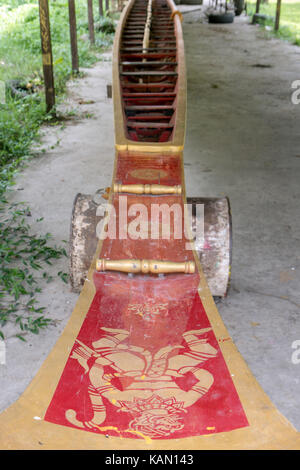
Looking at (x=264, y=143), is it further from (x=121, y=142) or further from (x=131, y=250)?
(x=131, y=250)

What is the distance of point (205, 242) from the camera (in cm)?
260

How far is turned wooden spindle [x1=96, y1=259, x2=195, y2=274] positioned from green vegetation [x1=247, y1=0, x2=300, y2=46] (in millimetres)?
10015

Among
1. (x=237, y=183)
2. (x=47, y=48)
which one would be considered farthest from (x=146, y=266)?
(x=47, y=48)

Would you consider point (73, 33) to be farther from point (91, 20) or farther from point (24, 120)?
point (91, 20)

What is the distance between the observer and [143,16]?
6.05 metres

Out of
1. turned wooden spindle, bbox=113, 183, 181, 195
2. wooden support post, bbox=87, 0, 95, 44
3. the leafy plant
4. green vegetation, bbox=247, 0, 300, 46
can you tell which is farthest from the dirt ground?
green vegetation, bbox=247, 0, 300, 46

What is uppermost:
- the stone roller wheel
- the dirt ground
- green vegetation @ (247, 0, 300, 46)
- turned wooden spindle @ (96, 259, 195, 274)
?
green vegetation @ (247, 0, 300, 46)

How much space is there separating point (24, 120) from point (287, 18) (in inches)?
465

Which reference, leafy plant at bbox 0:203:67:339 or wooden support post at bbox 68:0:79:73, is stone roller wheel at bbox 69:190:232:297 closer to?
leafy plant at bbox 0:203:67:339

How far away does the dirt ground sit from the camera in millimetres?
2354

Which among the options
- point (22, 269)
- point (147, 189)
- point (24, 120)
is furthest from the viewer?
point (24, 120)

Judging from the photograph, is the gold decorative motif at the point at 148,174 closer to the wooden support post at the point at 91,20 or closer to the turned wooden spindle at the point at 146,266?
the turned wooden spindle at the point at 146,266
